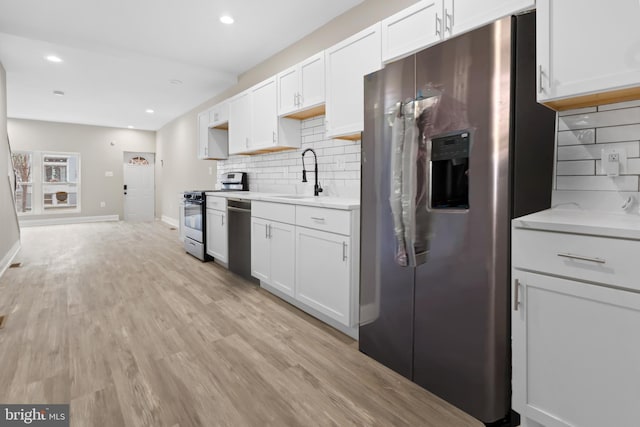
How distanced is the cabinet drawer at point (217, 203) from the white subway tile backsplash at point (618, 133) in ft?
11.1

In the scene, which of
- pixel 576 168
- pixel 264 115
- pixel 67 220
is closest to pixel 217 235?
pixel 264 115

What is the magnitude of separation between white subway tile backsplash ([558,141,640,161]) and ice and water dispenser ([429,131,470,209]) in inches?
24.7

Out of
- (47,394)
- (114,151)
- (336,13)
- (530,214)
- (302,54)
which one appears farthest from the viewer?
(114,151)

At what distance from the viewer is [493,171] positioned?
139 cm

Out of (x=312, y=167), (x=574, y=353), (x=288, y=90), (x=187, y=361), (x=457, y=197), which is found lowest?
(x=187, y=361)

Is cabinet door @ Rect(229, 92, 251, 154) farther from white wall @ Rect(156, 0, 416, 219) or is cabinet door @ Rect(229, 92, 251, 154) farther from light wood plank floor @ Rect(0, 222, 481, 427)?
light wood plank floor @ Rect(0, 222, 481, 427)

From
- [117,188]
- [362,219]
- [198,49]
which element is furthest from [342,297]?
[117,188]

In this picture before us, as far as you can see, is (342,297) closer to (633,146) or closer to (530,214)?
(530,214)

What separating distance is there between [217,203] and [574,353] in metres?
3.71

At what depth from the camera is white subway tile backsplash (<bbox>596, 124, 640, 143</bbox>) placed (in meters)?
1.49

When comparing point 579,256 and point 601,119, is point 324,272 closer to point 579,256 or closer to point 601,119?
point 579,256

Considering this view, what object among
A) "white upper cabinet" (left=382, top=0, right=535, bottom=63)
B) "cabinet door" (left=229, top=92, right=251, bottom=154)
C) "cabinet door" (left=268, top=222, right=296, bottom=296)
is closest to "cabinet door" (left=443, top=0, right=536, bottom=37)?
"white upper cabinet" (left=382, top=0, right=535, bottom=63)

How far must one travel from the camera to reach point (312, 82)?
9.98 ft

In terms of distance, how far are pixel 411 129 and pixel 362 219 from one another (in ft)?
2.03
